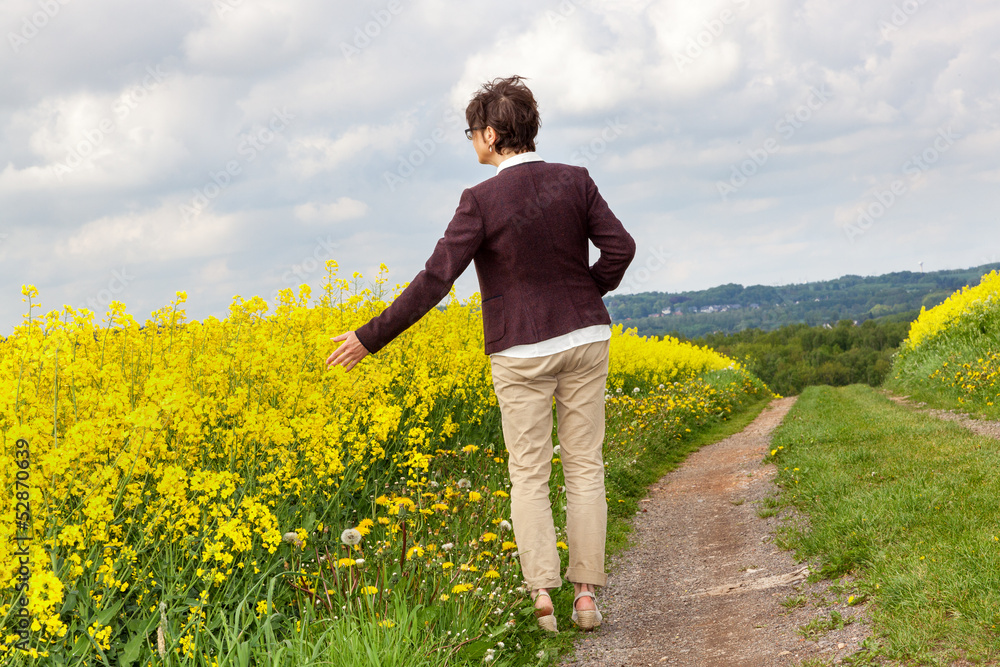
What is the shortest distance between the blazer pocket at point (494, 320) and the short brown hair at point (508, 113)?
2.33ft

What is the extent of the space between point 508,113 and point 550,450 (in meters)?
1.57

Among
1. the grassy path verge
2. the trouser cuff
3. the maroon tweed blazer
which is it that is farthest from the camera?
the trouser cuff

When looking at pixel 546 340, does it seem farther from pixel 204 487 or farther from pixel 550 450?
pixel 204 487

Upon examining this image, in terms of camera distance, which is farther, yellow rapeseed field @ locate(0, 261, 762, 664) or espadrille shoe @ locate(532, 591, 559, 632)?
espadrille shoe @ locate(532, 591, 559, 632)

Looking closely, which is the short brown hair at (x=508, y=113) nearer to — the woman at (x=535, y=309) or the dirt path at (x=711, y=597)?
the woman at (x=535, y=309)

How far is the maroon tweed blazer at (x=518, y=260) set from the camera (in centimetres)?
338

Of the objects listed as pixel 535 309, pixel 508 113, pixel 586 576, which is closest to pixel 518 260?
pixel 535 309

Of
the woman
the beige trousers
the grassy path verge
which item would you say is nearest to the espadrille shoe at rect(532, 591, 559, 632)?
the woman

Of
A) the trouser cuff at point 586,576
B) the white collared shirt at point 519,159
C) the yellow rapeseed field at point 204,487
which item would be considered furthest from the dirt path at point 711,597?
the white collared shirt at point 519,159

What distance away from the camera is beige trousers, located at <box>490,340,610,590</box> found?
3.46 meters

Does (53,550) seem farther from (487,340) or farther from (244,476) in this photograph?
(487,340)

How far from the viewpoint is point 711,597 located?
165 inches

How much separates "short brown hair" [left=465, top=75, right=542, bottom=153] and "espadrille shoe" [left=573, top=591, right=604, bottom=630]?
2140 mm

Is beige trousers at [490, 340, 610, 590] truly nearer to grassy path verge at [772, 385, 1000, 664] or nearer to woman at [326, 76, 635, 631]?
woman at [326, 76, 635, 631]
